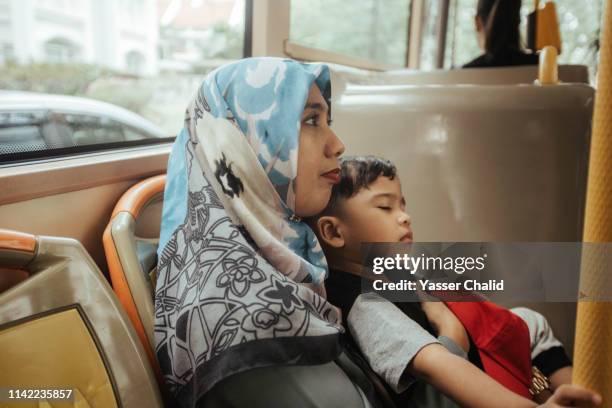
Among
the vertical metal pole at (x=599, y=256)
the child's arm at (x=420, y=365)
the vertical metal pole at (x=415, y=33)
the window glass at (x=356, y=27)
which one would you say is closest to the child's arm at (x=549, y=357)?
the child's arm at (x=420, y=365)

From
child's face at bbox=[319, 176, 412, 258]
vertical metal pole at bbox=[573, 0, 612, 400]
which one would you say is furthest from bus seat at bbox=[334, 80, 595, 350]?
vertical metal pole at bbox=[573, 0, 612, 400]

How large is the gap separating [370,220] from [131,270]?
0.39 metres

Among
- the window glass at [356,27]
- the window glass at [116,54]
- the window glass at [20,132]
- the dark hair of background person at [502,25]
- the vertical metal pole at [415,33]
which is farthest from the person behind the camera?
the vertical metal pole at [415,33]

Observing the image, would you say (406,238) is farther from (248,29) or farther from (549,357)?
(248,29)

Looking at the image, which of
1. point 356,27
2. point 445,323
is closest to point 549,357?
point 445,323

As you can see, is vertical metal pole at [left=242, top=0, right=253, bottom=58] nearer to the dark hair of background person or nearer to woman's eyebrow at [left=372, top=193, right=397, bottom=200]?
woman's eyebrow at [left=372, top=193, right=397, bottom=200]

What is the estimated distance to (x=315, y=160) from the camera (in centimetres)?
74

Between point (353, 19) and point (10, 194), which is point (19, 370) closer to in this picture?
point (10, 194)

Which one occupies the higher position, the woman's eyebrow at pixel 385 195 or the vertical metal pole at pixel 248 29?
the vertical metal pole at pixel 248 29

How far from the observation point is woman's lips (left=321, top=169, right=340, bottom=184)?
0.76 metres

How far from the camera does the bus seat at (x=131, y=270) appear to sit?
2.47ft

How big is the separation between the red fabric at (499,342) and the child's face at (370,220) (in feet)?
0.55

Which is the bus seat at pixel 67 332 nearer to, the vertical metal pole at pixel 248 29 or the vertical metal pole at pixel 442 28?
the vertical metal pole at pixel 248 29

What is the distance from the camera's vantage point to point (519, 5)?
2211 millimetres
